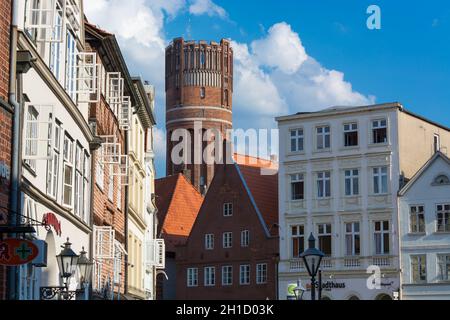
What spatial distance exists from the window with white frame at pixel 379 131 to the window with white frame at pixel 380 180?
6.36ft

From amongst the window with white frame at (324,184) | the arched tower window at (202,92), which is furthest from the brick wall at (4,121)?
the arched tower window at (202,92)

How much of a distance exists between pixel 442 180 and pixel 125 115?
89.6 feet

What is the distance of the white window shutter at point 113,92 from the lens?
1305 inches

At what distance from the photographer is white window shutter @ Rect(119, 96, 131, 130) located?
36312 mm

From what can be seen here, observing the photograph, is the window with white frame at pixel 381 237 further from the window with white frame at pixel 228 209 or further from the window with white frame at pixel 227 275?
the window with white frame at pixel 228 209

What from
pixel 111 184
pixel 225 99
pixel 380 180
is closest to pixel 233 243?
pixel 380 180

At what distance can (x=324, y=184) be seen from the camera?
62.3 meters

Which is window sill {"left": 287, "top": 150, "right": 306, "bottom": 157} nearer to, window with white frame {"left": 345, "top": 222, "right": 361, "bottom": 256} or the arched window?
window with white frame {"left": 345, "top": 222, "right": 361, "bottom": 256}

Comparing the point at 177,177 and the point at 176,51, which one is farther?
the point at 176,51

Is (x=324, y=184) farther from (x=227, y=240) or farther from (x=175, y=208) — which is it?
(x=175, y=208)

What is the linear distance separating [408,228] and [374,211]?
2622mm
